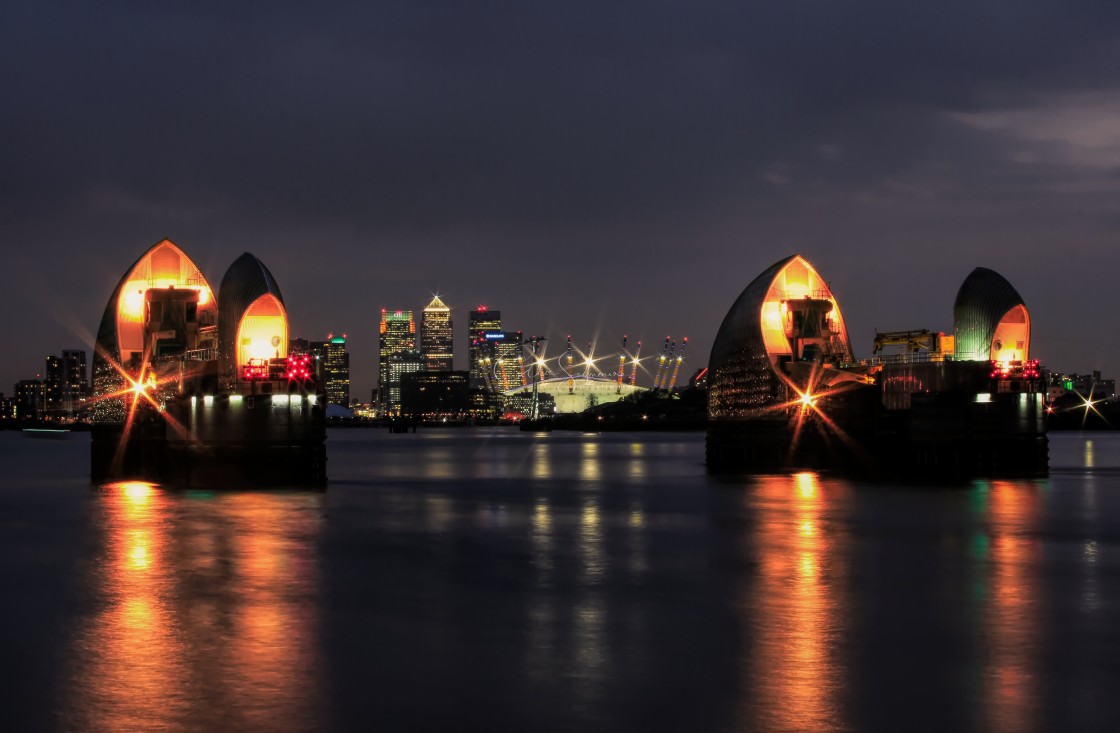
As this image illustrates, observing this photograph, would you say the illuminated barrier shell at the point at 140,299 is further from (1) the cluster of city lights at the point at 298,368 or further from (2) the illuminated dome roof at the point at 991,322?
(2) the illuminated dome roof at the point at 991,322

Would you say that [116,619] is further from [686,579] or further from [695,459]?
[695,459]

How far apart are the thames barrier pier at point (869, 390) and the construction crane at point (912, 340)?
8cm

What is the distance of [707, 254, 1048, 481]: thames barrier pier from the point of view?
201 feet

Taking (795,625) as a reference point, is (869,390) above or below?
above

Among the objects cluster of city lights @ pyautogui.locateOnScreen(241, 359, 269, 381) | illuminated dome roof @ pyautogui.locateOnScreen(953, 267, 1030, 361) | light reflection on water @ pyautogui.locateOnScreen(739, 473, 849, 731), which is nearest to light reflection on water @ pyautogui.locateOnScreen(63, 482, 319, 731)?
light reflection on water @ pyautogui.locateOnScreen(739, 473, 849, 731)

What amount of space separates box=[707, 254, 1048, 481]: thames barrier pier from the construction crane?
0.08m

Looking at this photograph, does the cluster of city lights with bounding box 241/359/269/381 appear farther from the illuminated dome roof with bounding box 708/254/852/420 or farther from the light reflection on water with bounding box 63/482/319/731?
the illuminated dome roof with bounding box 708/254/852/420


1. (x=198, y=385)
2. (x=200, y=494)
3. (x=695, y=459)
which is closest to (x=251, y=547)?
(x=200, y=494)

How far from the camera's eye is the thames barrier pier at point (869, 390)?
61.1 m

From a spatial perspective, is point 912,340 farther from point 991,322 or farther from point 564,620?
point 564,620

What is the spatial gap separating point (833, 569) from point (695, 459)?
67.2 meters

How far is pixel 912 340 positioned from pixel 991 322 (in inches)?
238

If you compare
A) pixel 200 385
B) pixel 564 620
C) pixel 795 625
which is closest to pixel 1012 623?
pixel 795 625

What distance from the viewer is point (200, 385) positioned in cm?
5759
